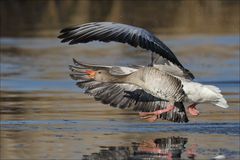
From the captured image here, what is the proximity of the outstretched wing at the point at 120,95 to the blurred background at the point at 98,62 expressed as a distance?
0.27 m

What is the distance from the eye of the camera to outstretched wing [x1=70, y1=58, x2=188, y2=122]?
1260 cm

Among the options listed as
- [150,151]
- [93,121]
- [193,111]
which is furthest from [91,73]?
[150,151]

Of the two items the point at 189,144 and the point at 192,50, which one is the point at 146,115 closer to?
the point at 189,144

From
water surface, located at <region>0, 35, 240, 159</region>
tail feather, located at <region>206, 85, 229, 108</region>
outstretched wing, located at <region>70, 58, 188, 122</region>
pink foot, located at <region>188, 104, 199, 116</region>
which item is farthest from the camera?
outstretched wing, located at <region>70, 58, 188, 122</region>

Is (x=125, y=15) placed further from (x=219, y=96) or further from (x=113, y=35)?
(x=113, y=35)

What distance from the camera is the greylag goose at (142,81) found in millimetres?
10922

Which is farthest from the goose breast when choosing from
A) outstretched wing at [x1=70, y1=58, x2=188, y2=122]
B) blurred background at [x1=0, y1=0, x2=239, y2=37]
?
blurred background at [x1=0, y1=0, x2=239, y2=37]

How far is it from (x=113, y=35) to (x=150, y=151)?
1.49 m

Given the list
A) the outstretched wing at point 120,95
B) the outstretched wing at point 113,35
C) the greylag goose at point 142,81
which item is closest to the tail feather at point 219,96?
the greylag goose at point 142,81

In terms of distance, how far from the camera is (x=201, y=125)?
1243 centimetres

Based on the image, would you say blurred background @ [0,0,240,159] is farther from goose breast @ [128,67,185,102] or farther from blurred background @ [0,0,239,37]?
goose breast @ [128,67,185,102]

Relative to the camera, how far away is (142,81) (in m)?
11.7

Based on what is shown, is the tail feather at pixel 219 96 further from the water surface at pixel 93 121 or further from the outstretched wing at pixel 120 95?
the outstretched wing at pixel 120 95

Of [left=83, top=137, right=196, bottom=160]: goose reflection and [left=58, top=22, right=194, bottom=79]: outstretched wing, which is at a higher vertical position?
[left=58, top=22, right=194, bottom=79]: outstretched wing
